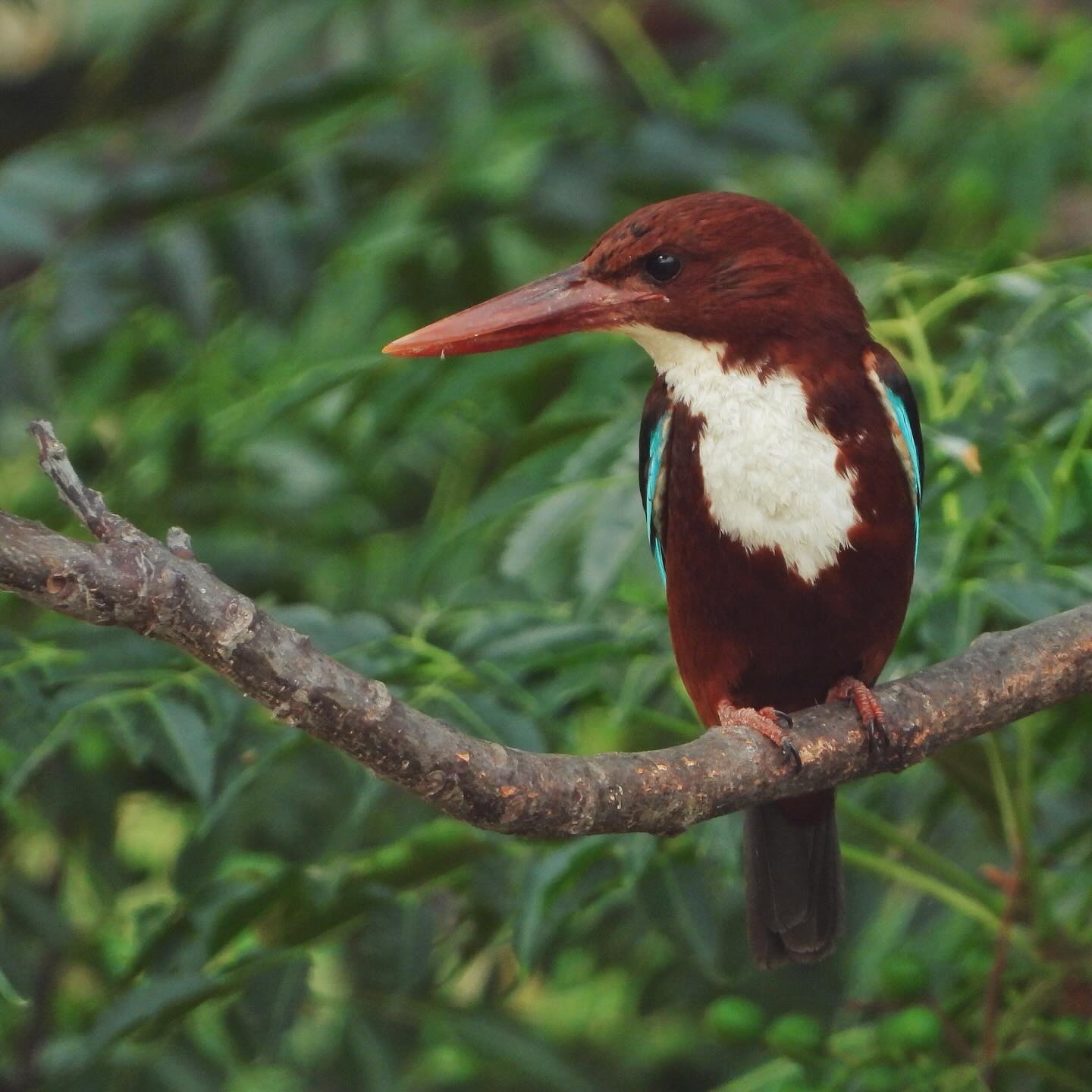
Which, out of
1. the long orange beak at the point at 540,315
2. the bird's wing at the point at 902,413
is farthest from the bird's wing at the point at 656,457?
the bird's wing at the point at 902,413

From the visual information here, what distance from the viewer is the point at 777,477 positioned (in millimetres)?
2146

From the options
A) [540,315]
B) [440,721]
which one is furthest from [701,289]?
[440,721]

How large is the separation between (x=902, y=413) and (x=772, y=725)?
1.70 ft

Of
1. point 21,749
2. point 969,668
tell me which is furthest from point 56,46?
point 969,668

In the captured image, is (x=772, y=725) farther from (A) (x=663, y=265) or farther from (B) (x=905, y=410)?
(A) (x=663, y=265)

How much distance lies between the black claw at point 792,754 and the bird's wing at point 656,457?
0.47 meters

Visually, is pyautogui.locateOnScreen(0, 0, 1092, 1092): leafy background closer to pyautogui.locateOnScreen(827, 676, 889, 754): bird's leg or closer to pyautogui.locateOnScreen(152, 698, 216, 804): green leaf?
pyautogui.locateOnScreen(152, 698, 216, 804): green leaf

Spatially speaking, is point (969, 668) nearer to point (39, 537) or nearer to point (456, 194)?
point (39, 537)

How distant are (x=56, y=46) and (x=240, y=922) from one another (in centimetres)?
303

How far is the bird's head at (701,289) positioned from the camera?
223cm

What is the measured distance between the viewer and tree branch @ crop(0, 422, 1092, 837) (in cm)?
140

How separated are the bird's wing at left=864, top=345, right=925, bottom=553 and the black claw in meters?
0.49

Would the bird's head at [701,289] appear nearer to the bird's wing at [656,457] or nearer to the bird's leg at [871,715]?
the bird's wing at [656,457]

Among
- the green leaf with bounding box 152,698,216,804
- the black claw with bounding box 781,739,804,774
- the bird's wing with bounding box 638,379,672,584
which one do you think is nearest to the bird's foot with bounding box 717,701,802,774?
the black claw with bounding box 781,739,804,774
